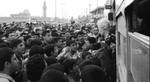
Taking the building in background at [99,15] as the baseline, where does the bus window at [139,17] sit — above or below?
below

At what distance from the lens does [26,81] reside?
521 centimetres

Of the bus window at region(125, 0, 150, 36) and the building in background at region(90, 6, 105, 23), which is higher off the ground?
the building in background at region(90, 6, 105, 23)

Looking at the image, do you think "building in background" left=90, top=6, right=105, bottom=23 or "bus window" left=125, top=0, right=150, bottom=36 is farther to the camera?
"building in background" left=90, top=6, right=105, bottom=23

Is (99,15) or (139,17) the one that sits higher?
(99,15)

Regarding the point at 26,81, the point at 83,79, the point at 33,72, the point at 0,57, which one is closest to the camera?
the point at 83,79

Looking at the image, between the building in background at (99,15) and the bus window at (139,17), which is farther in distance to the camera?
the building in background at (99,15)

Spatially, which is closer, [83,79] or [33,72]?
[83,79]

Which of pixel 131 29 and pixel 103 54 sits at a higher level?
pixel 131 29

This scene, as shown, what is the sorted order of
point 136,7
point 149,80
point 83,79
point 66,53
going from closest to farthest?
point 149,80
point 136,7
point 83,79
point 66,53

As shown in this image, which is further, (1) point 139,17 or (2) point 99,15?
(2) point 99,15

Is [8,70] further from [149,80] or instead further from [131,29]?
[149,80]

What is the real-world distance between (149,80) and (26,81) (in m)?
3.86

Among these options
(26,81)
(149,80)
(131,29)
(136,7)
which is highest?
(136,7)

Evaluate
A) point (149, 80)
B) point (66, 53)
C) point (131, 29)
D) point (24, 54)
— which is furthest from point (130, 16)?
point (24, 54)
